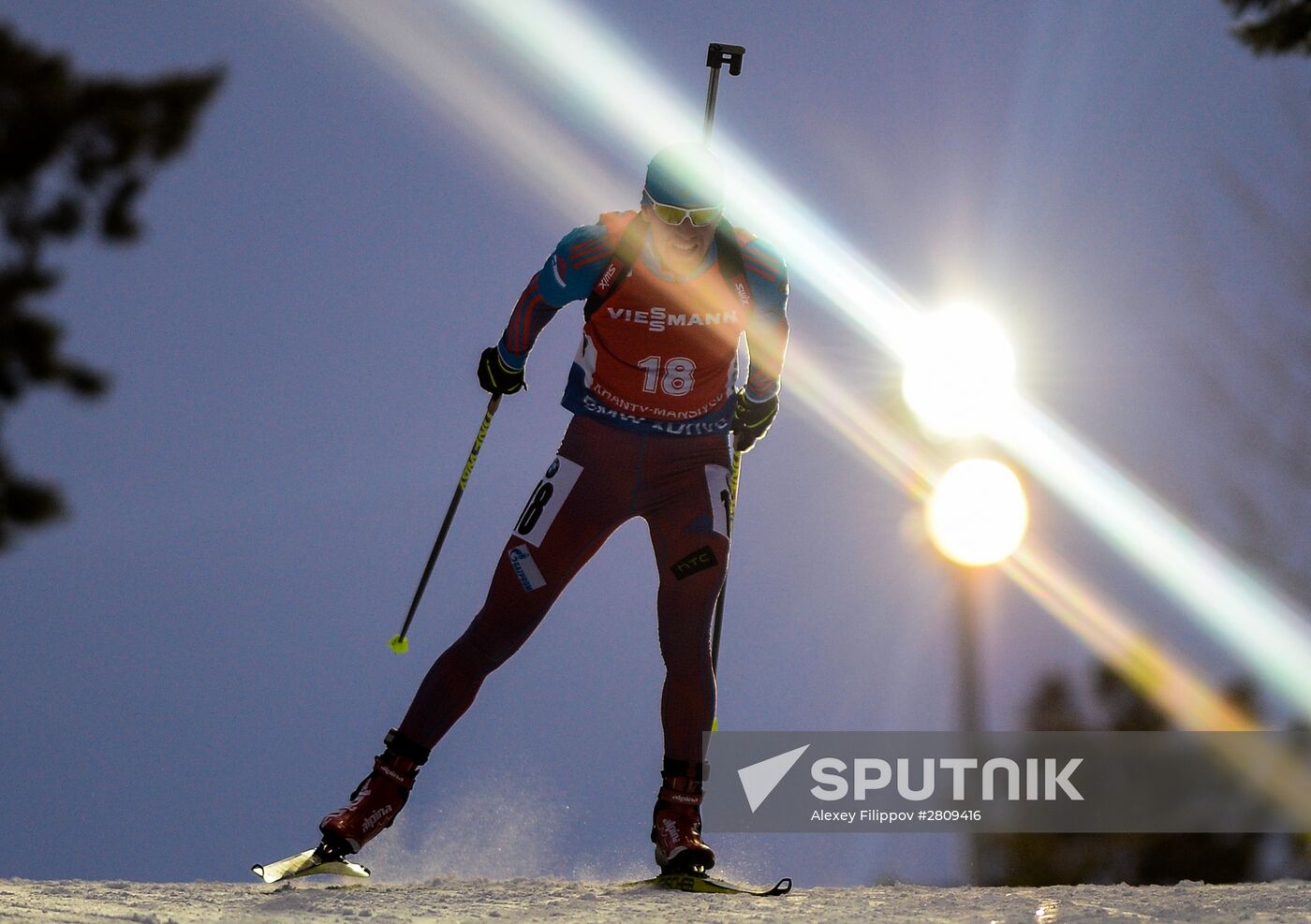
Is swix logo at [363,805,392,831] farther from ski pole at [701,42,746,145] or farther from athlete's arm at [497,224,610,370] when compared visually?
ski pole at [701,42,746,145]

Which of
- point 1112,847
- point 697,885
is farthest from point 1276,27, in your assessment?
point 1112,847

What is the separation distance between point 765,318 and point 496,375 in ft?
4.41

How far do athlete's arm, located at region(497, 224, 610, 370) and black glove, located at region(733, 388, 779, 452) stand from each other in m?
1.00

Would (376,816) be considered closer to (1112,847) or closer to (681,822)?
(681,822)

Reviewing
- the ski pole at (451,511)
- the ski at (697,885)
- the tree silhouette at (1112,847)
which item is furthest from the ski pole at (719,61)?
the tree silhouette at (1112,847)

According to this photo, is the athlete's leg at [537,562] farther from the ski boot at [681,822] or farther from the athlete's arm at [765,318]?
the ski boot at [681,822]

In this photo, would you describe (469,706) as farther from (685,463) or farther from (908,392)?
(908,392)

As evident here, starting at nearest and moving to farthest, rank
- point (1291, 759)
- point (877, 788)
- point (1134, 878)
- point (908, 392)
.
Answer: point (877, 788) < point (908, 392) < point (1291, 759) < point (1134, 878)

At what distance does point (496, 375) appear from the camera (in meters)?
6.52

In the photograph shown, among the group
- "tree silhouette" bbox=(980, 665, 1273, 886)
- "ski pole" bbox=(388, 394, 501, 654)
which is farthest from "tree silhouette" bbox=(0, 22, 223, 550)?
"tree silhouette" bbox=(980, 665, 1273, 886)

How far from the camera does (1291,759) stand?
1259 centimetres

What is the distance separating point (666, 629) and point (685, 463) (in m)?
0.76

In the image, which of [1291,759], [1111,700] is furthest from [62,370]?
[1111,700]

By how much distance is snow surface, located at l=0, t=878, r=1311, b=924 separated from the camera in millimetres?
4934
